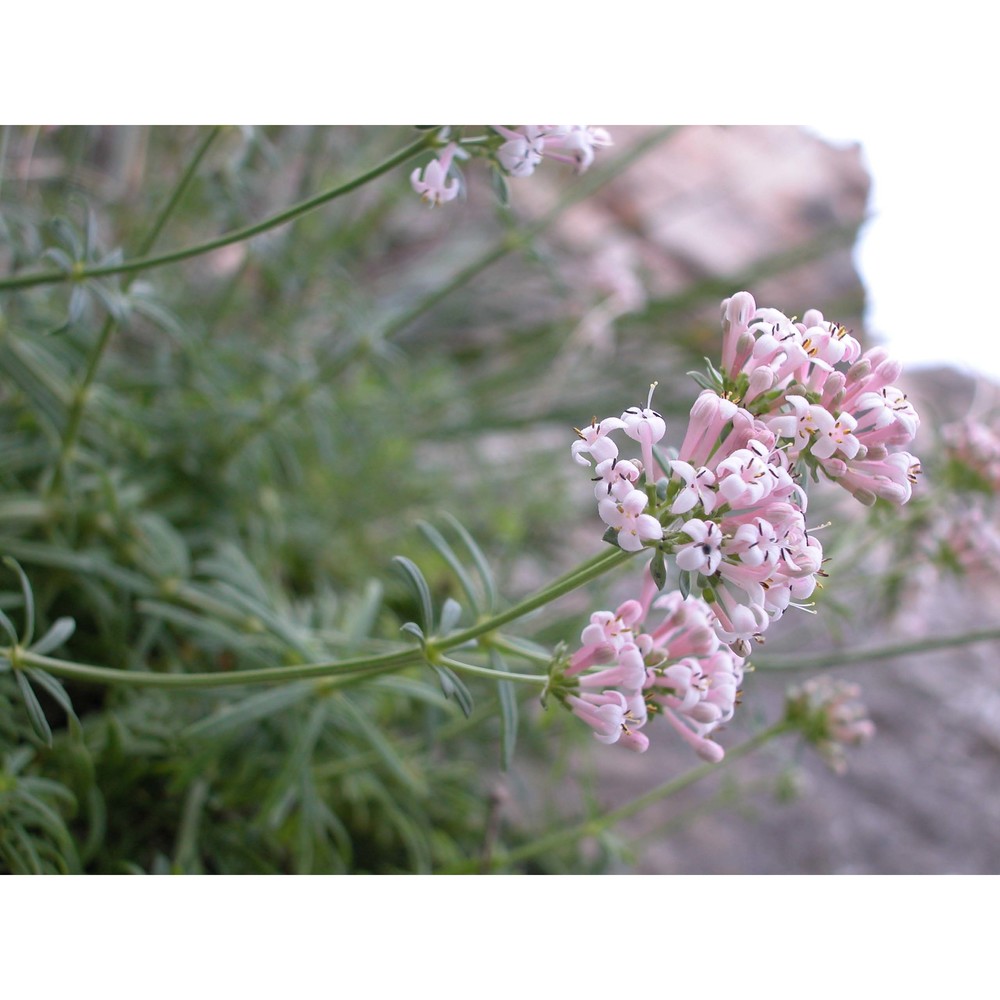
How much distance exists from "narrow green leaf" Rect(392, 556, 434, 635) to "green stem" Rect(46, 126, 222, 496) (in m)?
0.56

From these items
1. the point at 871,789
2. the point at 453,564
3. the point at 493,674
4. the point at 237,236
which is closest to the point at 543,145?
the point at 237,236

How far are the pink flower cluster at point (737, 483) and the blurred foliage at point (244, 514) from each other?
0.50 metres

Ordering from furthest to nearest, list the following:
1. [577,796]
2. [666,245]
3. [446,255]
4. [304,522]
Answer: [666,245], [446,255], [577,796], [304,522]

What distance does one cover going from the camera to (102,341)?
1.29 m

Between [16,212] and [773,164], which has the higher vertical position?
[773,164]

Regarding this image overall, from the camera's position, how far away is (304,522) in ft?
6.95

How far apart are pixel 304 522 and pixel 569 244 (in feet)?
9.02

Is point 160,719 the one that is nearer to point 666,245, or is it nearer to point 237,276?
point 237,276

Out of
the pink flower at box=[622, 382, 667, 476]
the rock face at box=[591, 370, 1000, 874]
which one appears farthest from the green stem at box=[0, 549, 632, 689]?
the rock face at box=[591, 370, 1000, 874]

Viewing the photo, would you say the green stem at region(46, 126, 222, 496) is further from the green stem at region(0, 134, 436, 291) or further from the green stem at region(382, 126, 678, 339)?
the green stem at region(382, 126, 678, 339)

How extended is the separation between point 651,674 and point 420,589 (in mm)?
264

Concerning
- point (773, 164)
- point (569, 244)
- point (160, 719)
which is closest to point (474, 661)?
point (160, 719)

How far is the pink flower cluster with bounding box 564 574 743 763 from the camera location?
2.84 ft

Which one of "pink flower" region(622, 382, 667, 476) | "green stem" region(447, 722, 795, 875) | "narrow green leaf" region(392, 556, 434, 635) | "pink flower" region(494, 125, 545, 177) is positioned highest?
"pink flower" region(494, 125, 545, 177)
